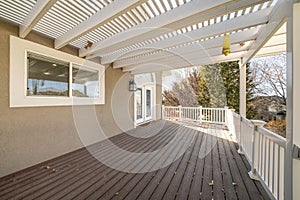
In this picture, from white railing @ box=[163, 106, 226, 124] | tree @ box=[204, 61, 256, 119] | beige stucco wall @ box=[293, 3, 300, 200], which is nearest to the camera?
beige stucco wall @ box=[293, 3, 300, 200]

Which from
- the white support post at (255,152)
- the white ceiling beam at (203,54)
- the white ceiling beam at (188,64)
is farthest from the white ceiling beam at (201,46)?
the white support post at (255,152)

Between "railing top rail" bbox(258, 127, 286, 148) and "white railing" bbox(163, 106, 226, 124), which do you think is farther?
"white railing" bbox(163, 106, 226, 124)

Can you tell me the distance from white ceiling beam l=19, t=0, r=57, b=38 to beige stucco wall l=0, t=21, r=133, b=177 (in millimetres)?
209

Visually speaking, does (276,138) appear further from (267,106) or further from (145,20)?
(267,106)

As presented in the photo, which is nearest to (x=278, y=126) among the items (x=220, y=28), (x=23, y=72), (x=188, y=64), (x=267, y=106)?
(x=267, y=106)

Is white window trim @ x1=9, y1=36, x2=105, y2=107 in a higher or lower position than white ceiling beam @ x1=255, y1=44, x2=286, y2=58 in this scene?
lower

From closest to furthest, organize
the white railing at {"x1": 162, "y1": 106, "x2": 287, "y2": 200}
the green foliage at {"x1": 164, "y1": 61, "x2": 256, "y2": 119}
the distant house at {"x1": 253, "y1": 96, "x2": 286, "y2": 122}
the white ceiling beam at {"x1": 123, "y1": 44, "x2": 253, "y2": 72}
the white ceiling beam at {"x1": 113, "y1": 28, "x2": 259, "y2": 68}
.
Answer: the white railing at {"x1": 162, "y1": 106, "x2": 287, "y2": 200}
the white ceiling beam at {"x1": 113, "y1": 28, "x2": 259, "y2": 68}
the white ceiling beam at {"x1": 123, "y1": 44, "x2": 253, "y2": 72}
the distant house at {"x1": 253, "y1": 96, "x2": 286, "y2": 122}
the green foliage at {"x1": 164, "y1": 61, "x2": 256, "y2": 119}

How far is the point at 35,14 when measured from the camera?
218cm

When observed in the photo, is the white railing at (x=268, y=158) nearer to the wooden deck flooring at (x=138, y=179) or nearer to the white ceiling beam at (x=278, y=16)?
the wooden deck flooring at (x=138, y=179)

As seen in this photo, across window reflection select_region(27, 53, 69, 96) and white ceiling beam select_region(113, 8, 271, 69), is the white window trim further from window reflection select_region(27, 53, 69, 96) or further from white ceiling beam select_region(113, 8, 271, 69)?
white ceiling beam select_region(113, 8, 271, 69)

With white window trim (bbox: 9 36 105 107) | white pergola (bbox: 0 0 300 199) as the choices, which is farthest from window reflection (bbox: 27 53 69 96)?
white pergola (bbox: 0 0 300 199)

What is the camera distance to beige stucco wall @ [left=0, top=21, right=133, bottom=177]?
262 cm

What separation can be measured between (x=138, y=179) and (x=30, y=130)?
242 centimetres

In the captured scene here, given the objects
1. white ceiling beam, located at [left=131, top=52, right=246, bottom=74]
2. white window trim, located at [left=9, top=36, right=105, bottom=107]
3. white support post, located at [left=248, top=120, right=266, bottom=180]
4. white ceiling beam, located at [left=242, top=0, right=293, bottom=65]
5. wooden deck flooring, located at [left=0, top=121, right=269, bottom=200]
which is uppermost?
white ceiling beam, located at [left=131, top=52, right=246, bottom=74]
